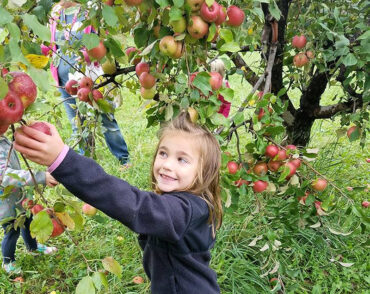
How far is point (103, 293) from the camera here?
218cm

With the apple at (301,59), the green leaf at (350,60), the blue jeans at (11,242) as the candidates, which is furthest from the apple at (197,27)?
the blue jeans at (11,242)

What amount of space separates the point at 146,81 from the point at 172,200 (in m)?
0.40

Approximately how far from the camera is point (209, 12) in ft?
3.47

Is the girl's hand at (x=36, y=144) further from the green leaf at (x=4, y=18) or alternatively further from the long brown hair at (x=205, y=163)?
the long brown hair at (x=205, y=163)

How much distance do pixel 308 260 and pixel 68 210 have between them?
1.83 meters

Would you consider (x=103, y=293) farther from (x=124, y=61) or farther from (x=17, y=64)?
(x=17, y=64)

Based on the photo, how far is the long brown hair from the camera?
1288mm

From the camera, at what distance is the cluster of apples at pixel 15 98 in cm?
73

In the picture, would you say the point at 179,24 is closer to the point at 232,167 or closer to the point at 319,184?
the point at 232,167

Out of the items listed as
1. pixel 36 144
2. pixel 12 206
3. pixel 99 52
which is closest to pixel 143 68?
pixel 99 52

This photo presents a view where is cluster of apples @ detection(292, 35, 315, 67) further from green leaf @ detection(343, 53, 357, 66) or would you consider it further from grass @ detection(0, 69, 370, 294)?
grass @ detection(0, 69, 370, 294)

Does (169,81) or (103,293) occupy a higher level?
(169,81)

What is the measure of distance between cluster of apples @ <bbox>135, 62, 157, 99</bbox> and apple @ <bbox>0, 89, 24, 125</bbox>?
573 mm

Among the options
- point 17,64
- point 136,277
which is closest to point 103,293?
point 136,277
